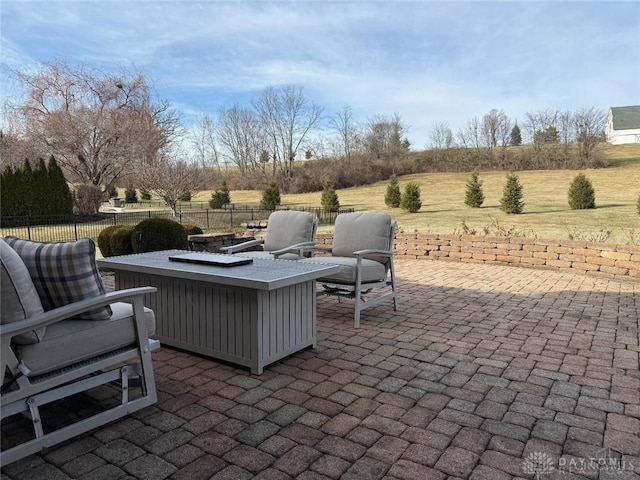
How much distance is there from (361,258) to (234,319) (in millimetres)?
1432

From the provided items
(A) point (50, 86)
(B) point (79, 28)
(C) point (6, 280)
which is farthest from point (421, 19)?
(A) point (50, 86)

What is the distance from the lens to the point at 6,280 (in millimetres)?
1729

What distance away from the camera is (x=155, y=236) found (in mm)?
6207

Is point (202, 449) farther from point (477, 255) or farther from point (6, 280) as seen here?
point (477, 255)

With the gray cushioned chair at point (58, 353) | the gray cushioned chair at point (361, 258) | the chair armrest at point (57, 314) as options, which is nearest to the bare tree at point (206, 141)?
the gray cushioned chair at point (361, 258)

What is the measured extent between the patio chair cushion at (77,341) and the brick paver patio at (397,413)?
360 millimetres

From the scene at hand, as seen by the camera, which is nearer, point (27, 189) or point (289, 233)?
point (289, 233)

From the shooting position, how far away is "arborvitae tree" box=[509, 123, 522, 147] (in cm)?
2850

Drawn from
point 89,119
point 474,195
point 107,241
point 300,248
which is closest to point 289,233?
point 300,248

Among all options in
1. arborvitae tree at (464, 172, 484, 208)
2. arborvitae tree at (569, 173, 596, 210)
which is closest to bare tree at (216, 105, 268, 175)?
arborvitae tree at (464, 172, 484, 208)

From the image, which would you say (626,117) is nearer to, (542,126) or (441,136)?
(542,126)

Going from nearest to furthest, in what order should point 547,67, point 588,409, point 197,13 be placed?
point 588,409 → point 197,13 → point 547,67

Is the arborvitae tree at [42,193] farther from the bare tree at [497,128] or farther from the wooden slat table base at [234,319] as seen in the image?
the bare tree at [497,128]

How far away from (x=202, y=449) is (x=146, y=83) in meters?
20.7
